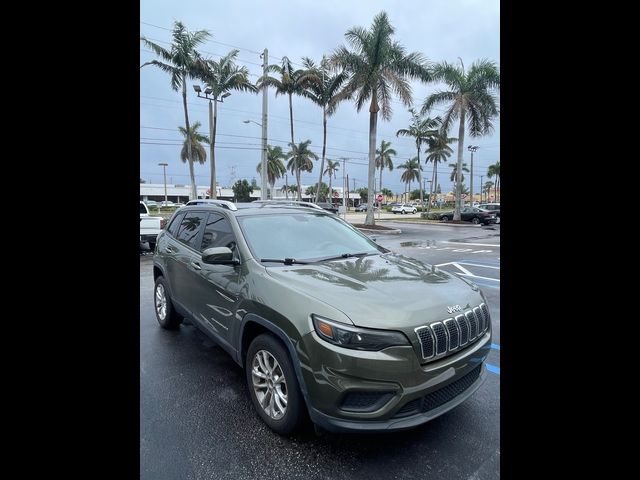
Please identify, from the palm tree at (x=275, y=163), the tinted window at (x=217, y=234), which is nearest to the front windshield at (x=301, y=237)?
the tinted window at (x=217, y=234)

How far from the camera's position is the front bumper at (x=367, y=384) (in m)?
2.19

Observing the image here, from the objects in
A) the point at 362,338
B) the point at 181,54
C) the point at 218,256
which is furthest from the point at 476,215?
the point at 362,338

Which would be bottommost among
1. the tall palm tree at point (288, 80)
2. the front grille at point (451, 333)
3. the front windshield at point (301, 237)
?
the front grille at point (451, 333)

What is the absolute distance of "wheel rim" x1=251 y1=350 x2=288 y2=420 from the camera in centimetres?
262

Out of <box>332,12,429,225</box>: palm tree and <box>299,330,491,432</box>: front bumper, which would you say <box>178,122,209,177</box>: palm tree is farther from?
<box>299,330,491,432</box>: front bumper

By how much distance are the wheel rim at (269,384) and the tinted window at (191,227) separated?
6.05 ft

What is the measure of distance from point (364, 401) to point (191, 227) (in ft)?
10.2

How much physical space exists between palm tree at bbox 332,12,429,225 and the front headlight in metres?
21.0

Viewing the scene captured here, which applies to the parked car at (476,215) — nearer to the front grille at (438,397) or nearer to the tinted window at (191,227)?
the tinted window at (191,227)

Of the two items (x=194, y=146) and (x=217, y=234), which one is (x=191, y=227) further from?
(x=194, y=146)

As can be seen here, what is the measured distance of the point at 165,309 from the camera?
483 cm
